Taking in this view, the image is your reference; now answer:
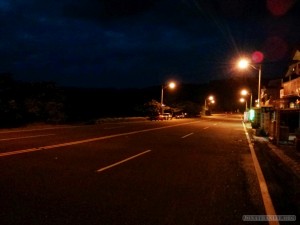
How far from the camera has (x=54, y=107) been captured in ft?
127

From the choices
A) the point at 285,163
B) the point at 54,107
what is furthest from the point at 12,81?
the point at 285,163

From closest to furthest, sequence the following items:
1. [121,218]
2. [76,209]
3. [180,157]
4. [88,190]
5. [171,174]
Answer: [121,218] → [76,209] → [88,190] → [171,174] → [180,157]

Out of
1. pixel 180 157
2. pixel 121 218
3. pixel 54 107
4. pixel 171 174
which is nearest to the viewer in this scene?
pixel 121 218

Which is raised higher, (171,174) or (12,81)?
(12,81)

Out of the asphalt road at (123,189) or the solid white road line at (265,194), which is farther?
the solid white road line at (265,194)

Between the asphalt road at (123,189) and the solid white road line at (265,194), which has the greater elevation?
the asphalt road at (123,189)

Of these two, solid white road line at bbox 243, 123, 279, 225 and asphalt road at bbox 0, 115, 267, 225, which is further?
solid white road line at bbox 243, 123, 279, 225

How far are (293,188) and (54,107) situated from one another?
32.1 metres

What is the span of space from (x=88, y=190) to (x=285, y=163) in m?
8.01

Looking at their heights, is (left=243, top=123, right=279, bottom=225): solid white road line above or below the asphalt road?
below

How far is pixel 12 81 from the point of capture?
34938mm

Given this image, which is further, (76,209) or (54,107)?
(54,107)

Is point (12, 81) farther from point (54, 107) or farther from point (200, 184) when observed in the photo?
point (200, 184)

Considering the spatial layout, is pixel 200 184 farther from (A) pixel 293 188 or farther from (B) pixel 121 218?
(B) pixel 121 218
